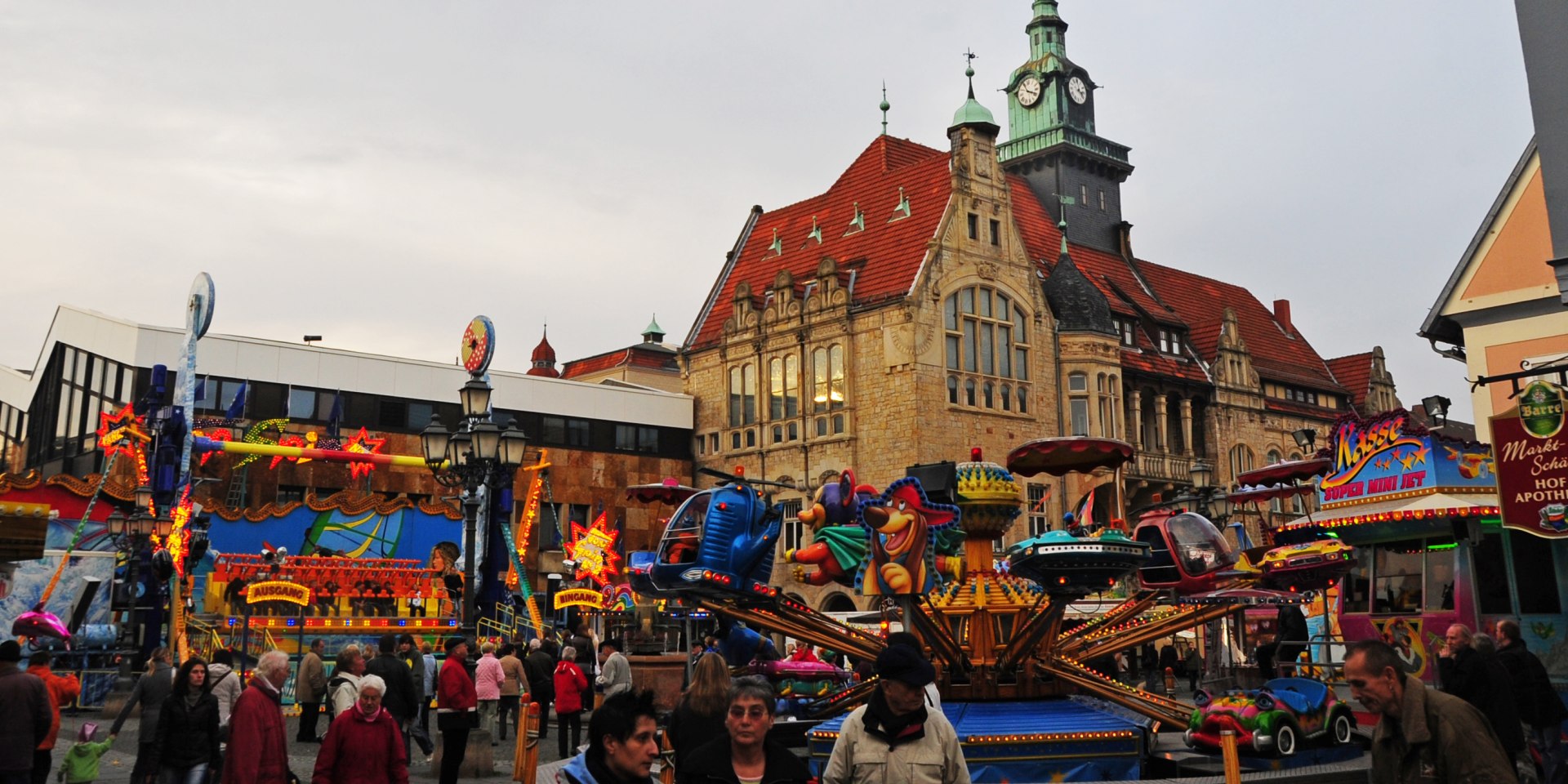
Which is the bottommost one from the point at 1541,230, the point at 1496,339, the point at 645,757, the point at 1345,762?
the point at 1345,762

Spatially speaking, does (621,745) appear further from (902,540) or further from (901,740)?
(902,540)

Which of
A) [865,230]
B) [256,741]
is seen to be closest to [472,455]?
[256,741]

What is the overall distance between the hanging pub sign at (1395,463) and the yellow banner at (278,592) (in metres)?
19.6

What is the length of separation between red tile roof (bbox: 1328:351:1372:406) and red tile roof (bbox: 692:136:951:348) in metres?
22.6

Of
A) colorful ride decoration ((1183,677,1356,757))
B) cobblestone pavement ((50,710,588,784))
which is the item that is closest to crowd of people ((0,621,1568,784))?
cobblestone pavement ((50,710,588,784))

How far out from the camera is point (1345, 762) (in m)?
13.5

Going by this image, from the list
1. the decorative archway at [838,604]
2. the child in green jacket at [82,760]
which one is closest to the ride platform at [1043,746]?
the child in green jacket at [82,760]

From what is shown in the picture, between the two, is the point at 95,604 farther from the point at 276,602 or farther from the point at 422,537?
the point at 422,537

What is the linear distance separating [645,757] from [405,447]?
37.2 m

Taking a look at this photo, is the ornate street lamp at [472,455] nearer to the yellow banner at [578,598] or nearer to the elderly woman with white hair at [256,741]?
the elderly woman with white hair at [256,741]

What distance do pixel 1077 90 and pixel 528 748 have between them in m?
48.7


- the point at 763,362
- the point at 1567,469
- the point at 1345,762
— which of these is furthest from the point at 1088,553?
the point at 763,362

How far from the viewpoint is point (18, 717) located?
872 centimetres

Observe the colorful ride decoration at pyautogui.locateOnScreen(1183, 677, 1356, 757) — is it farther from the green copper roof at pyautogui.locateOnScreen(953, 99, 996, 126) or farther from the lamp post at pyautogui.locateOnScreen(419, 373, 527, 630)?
the green copper roof at pyautogui.locateOnScreen(953, 99, 996, 126)
